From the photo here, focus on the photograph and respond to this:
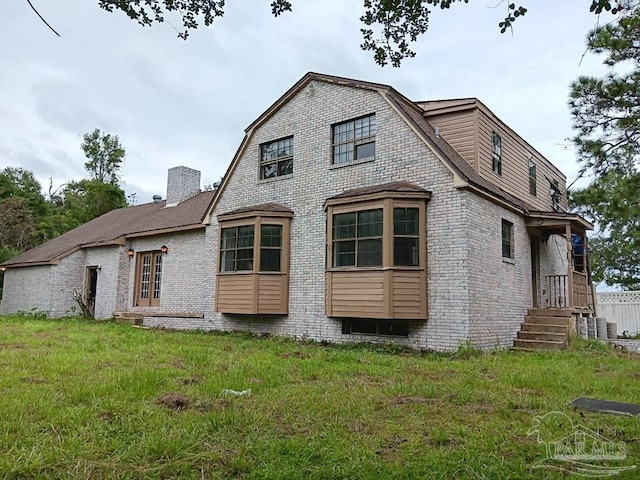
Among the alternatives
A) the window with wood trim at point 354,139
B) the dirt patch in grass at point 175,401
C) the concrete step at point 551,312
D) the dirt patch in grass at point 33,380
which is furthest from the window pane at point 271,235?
the dirt patch in grass at point 175,401

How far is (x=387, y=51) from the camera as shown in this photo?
5.07 meters

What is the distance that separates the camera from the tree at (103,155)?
1626 inches

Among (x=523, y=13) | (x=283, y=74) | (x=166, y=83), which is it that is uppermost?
(x=283, y=74)

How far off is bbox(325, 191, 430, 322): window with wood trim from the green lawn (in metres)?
1.63

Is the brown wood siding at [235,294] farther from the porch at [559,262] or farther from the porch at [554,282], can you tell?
the porch at [559,262]

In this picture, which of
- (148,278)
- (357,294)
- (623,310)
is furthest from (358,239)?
(623,310)

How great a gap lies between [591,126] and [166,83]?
10298 mm

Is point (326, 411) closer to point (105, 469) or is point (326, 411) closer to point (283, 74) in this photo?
point (105, 469)

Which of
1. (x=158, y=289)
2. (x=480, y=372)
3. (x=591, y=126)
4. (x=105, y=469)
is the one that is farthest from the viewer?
(x=158, y=289)

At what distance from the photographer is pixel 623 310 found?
1814 cm

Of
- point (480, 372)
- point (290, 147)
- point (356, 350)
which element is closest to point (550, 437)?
point (480, 372)

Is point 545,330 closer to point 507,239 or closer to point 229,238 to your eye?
point 507,239

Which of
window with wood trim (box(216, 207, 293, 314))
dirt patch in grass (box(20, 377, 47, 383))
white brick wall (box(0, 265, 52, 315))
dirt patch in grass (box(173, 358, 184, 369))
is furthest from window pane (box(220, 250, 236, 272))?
white brick wall (box(0, 265, 52, 315))

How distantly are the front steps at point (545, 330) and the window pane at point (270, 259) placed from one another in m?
6.16
